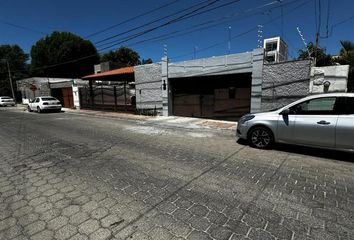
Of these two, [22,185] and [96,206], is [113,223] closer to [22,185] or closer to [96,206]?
[96,206]

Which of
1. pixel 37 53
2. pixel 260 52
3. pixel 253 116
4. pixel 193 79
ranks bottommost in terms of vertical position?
pixel 253 116

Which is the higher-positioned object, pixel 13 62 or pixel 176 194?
pixel 13 62

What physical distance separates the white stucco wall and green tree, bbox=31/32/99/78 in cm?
4134

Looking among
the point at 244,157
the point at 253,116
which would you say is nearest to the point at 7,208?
the point at 244,157

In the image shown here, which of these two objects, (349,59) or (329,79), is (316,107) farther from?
(349,59)

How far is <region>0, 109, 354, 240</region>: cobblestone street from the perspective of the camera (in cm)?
279

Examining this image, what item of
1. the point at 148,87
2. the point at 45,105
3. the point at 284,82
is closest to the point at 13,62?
the point at 45,105

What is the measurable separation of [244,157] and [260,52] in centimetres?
701

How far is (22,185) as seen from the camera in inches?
164

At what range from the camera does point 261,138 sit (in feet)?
21.9

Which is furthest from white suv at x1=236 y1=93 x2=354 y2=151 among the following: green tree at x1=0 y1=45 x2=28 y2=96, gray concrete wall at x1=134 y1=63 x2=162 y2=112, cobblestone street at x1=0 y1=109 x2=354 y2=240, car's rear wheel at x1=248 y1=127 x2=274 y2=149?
Result: green tree at x1=0 y1=45 x2=28 y2=96

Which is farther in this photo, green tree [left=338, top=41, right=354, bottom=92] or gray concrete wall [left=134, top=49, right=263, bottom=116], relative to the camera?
green tree [left=338, top=41, right=354, bottom=92]

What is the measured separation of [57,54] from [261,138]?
47507mm

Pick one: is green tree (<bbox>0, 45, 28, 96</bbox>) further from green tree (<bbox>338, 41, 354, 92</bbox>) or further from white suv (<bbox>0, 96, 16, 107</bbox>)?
green tree (<bbox>338, 41, 354, 92</bbox>)
